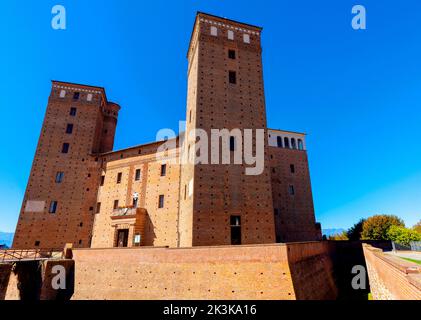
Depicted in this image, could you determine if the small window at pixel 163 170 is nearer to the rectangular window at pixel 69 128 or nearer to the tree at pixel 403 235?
the rectangular window at pixel 69 128

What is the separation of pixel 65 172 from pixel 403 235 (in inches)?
1720

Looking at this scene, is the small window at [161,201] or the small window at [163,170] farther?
the small window at [163,170]

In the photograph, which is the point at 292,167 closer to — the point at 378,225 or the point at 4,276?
the point at 378,225

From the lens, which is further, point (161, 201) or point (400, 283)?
Result: point (161, 201)

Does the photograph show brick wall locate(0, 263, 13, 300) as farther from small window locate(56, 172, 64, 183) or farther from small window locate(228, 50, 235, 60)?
small window locate(228, 50, 235, 60)

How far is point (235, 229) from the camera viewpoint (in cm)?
1758

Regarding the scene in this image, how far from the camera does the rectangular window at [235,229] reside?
56.9ft

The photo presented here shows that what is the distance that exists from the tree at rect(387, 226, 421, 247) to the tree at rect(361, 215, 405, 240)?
2.16m

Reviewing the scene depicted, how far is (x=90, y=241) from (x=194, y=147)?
18012 millimetres

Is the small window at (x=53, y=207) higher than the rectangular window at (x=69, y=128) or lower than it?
lower

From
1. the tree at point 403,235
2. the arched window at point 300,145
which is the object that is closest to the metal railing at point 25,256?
the arched window at point 300,145

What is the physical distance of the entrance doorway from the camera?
79.2 ft

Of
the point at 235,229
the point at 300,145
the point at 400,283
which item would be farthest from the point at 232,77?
the point at 300,145
